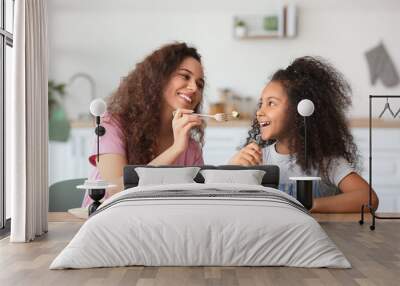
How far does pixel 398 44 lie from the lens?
24.3 feet

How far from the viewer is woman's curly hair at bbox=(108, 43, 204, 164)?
23.4 feet

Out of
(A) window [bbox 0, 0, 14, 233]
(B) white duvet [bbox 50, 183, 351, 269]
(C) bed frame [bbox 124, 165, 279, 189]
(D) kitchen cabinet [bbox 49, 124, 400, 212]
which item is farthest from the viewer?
(D) kitchen cabinet [bbox 49, 124, 400, 212]

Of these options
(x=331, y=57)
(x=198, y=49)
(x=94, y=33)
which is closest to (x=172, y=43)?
(x=198, y=49)

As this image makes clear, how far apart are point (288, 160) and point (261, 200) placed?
2.33 metres

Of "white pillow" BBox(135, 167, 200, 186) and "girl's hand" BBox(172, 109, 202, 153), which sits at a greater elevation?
"girl's hand" BBox(172, 109, 202, 153)

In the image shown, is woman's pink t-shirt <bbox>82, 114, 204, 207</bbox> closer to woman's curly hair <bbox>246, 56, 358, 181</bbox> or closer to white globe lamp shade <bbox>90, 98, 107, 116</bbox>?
white globe lamp shade <bbox>90, 98, 107, 116</bbox>

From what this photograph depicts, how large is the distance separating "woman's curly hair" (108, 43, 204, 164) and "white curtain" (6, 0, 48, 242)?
1101 mm

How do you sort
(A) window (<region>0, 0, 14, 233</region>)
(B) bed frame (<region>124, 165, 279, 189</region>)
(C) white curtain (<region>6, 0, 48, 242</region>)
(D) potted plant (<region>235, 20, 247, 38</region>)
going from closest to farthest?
(C) white curtain (<region>6, 0, 48, 242</region>) < (A) window (<region>0, 0, 14, 233</region>) < (B) bed frame (<region>124, 165, 279, 189</region>) < (D) potted plant (<region>235, 20, 247, 38</region>)

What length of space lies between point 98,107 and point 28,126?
1.19 metres

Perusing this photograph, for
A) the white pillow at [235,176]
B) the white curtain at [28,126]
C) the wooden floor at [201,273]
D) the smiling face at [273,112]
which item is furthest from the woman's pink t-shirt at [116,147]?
the wooden floor at [201,273]

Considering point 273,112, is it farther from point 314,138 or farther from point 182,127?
point 182,127

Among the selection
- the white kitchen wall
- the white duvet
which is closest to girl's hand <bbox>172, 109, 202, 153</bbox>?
the white kitchen wall

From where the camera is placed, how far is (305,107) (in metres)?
6.90

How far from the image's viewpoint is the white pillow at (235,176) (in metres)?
6.46
